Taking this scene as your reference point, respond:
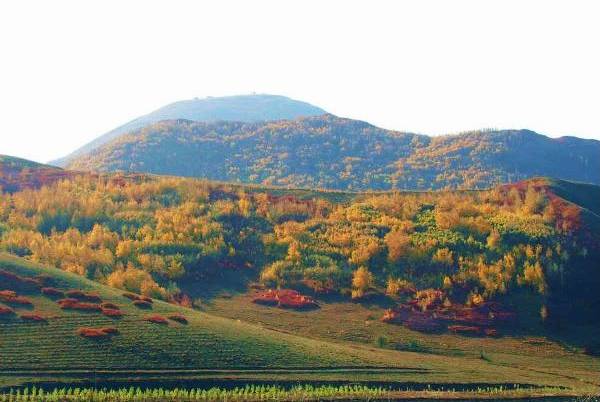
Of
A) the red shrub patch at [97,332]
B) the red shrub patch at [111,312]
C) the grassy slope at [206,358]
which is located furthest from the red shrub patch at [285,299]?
the red shrub patch at [97,332]

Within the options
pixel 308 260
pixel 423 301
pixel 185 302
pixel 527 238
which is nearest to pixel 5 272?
pixel 185 302

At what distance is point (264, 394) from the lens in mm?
38406

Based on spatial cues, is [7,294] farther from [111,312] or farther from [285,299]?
[285,299]

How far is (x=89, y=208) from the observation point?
90000 millimetres

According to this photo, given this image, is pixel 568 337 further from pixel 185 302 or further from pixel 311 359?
pixel 185 302

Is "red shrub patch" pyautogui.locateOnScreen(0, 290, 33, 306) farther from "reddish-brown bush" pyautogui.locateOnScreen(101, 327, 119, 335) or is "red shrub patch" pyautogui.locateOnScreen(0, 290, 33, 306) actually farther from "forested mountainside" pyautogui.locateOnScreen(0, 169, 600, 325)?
"forested mountainside" pyautogui.locateOnScreen(0, 169, 600, 325)

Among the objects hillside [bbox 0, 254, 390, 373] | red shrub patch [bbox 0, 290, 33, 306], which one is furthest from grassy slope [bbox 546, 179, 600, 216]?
red shrub patch [bbox 0, 290, 33, 306]

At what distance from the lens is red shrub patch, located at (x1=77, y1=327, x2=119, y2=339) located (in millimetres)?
44150

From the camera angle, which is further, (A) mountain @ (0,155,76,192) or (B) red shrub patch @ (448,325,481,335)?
(A) mountain @ (0,155,76,192)

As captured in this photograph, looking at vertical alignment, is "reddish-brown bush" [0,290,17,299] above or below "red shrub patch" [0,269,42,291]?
below

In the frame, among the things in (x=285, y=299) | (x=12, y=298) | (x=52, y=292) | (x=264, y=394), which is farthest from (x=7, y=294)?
(x=285, y=299)

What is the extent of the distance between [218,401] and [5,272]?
2705cm

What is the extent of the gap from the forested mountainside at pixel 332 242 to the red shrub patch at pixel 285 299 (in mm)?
2893

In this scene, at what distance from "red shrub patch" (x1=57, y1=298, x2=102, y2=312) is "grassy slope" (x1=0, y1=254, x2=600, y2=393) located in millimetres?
668
